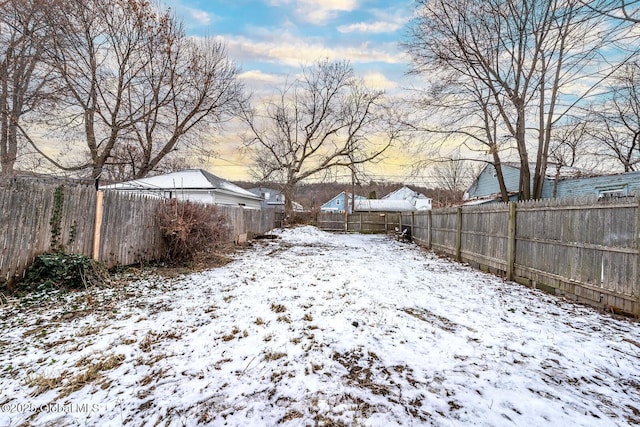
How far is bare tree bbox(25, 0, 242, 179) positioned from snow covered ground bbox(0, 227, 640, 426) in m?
10.9

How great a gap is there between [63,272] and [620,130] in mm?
22848

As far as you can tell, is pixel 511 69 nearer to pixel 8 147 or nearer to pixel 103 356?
pixel 103 356

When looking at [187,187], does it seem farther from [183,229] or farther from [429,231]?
[429,231]

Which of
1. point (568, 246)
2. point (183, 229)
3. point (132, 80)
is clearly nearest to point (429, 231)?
point (568, 246)

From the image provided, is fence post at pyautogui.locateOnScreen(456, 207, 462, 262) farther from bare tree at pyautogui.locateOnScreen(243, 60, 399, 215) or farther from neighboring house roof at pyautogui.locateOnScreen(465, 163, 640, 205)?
bare tree at pyautogui.locateOnScreen(243, 60, 399, 215)

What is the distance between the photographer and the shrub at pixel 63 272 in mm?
4293

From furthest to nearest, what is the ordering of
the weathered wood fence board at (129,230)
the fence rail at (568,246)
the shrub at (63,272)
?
the weathered wood fence board at (129,230), the shrub at (63,272), the fence rail at (568,246)

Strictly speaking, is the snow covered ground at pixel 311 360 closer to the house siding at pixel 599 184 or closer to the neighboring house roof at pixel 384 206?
the house siding at pixel 599 184

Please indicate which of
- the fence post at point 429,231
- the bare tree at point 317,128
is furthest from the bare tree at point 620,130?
the bare tree at point 317,128

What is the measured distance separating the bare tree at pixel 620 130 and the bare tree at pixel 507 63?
76.7 inches

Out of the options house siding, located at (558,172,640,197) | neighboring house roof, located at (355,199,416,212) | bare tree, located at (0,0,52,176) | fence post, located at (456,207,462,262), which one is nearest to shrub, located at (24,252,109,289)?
bare tree, located at (0,0,52,176)

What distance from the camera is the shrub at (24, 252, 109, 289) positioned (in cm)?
429

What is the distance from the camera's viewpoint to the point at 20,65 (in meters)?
8.47

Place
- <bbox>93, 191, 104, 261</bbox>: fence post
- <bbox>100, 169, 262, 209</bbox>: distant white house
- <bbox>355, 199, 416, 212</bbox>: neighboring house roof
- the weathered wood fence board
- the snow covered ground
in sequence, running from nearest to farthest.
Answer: the snow covered ground
<bbox>93, 191, 104, 261</bbox>: fence post
the weathered wood fence board
<bbox>100, 169, 262, 209</bbox>: distant white house
<bbox>355, 199, 416, 212</bbox>: neighboring house roof
